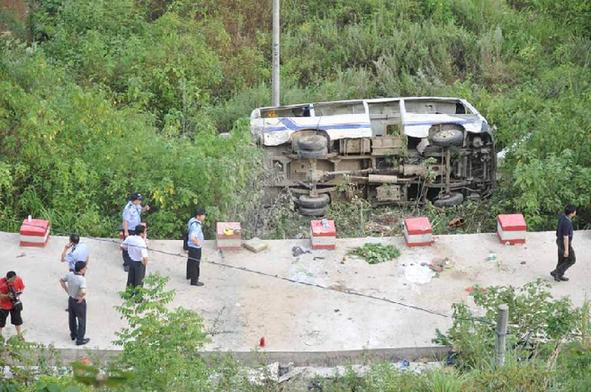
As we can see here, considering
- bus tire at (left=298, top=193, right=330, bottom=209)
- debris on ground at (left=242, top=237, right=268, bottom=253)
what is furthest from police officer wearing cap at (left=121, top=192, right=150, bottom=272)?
bus tire at (left=298, top=193, right=330, bottom=209)

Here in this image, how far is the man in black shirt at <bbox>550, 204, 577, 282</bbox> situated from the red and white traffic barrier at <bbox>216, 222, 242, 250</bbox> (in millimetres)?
4385

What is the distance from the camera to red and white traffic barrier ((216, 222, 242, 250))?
13266 mm

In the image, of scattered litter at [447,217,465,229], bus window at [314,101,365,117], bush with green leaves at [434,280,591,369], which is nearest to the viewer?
bush with green leaves at [434,280,591,369]

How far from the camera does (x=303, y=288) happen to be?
40.9 feet

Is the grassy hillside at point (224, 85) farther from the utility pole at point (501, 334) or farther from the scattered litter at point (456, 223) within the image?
the utility pole at point (501, 334)

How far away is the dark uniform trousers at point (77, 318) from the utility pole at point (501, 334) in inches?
184

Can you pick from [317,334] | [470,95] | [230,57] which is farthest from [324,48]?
[317,334]

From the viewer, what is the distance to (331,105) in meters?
17.0

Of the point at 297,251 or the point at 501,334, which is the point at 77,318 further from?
the point at 501,334

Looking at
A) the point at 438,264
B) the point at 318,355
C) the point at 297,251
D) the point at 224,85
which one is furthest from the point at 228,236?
the point at 224,85

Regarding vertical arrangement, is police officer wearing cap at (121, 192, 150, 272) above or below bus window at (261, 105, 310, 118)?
below

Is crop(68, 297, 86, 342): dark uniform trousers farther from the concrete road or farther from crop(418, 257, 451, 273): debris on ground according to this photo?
crop(418, 257, 451, 273): debris on ground

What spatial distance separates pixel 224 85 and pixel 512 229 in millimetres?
8488

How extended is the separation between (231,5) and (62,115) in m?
8.20
